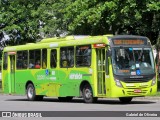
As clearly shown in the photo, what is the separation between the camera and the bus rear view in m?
22.9

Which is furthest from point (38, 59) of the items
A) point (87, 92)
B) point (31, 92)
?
point (87, 92)

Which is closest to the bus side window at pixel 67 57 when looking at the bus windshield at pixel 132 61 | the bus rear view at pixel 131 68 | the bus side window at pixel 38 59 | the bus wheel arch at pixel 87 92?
the bus wheel arch at pixel 87 92

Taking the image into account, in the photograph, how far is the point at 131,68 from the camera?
909 inches

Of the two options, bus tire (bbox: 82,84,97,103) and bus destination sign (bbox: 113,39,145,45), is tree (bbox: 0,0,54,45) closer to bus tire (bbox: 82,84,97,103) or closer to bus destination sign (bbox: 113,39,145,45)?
bus tire (bbox: 82,84,97,103)

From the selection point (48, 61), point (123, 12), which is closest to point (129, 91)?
point (48, 61)

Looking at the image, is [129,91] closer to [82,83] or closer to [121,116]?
[82,83]

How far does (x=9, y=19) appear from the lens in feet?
149

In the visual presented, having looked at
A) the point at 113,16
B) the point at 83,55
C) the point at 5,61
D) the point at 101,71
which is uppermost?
the point at 113,16

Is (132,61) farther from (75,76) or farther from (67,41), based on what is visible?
(67,41)

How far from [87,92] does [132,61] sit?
2.55m

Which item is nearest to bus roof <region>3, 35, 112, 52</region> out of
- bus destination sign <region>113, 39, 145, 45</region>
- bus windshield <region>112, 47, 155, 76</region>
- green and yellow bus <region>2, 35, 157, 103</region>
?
green and yellow bus <region>2, 35, 157, 103</region>

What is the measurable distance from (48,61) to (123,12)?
5.73m

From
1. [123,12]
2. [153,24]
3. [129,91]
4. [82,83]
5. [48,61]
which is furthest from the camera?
[153,24]

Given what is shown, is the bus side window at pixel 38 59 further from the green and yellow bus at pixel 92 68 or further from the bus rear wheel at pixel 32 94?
the bus rear wheel at pixel 32 94
